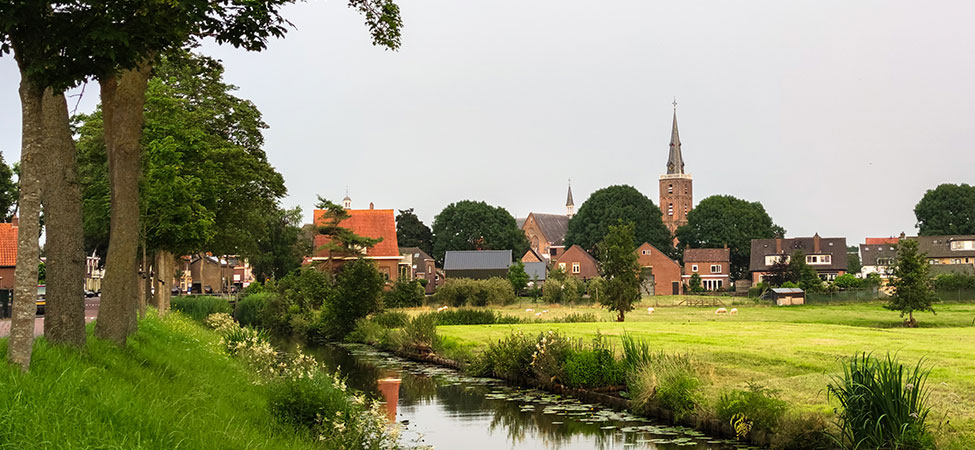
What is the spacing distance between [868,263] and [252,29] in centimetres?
13121

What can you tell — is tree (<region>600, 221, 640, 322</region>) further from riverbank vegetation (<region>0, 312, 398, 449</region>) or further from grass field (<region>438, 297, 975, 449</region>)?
riverbank vegetation (<region>0, 312, 398, 449</region>)

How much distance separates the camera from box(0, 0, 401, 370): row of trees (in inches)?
374

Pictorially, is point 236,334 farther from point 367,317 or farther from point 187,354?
point 367,317

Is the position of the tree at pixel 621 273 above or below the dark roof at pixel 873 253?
below

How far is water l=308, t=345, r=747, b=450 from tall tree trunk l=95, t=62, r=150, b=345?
583 centimetres

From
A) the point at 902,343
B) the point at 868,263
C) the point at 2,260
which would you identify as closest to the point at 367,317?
the point at 2,260

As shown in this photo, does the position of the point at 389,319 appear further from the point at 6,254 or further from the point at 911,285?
the point at 911,285

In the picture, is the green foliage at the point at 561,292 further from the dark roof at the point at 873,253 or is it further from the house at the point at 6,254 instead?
the dark roof at the point at 873,253

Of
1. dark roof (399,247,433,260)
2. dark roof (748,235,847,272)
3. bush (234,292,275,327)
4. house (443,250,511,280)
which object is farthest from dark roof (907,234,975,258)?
bush (234,292,275,327)

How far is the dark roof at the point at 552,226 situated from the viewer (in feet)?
534

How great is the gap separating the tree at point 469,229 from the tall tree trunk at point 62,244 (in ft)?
358

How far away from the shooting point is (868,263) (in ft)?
423

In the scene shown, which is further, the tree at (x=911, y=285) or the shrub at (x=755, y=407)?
the tree at (x=911, y=285)

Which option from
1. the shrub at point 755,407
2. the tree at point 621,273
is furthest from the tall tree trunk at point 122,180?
the tree at point 621,273
